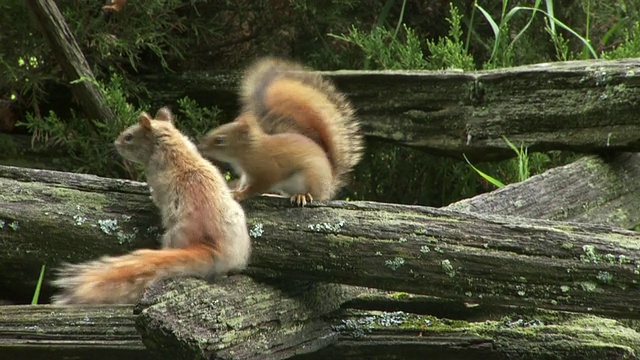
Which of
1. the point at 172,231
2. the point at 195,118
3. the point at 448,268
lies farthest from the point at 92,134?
the point at 448,268

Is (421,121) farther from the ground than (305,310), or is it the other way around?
(421,121)

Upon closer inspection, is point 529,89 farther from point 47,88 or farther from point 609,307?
point 47,88

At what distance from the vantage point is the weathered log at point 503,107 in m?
3.53

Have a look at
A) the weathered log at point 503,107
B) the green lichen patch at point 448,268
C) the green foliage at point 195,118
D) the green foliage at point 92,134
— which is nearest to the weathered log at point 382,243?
the green lichen patch at point 448,268

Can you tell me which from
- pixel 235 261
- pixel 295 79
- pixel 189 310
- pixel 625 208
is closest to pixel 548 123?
pixel 625 208

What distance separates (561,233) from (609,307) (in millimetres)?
207

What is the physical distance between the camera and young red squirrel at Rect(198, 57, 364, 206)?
2943 mm

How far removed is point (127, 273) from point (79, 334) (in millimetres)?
367

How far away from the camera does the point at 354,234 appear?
258 cm

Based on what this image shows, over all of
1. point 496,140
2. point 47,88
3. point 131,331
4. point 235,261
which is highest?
point 47,88

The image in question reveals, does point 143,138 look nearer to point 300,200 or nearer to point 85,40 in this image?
point 300,200

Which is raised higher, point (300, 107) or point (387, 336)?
→ point (300, 107)

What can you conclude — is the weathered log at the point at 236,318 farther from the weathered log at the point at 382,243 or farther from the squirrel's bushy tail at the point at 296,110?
the squirrel's bushy tail at the point at 296,110

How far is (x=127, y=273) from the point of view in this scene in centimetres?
228
